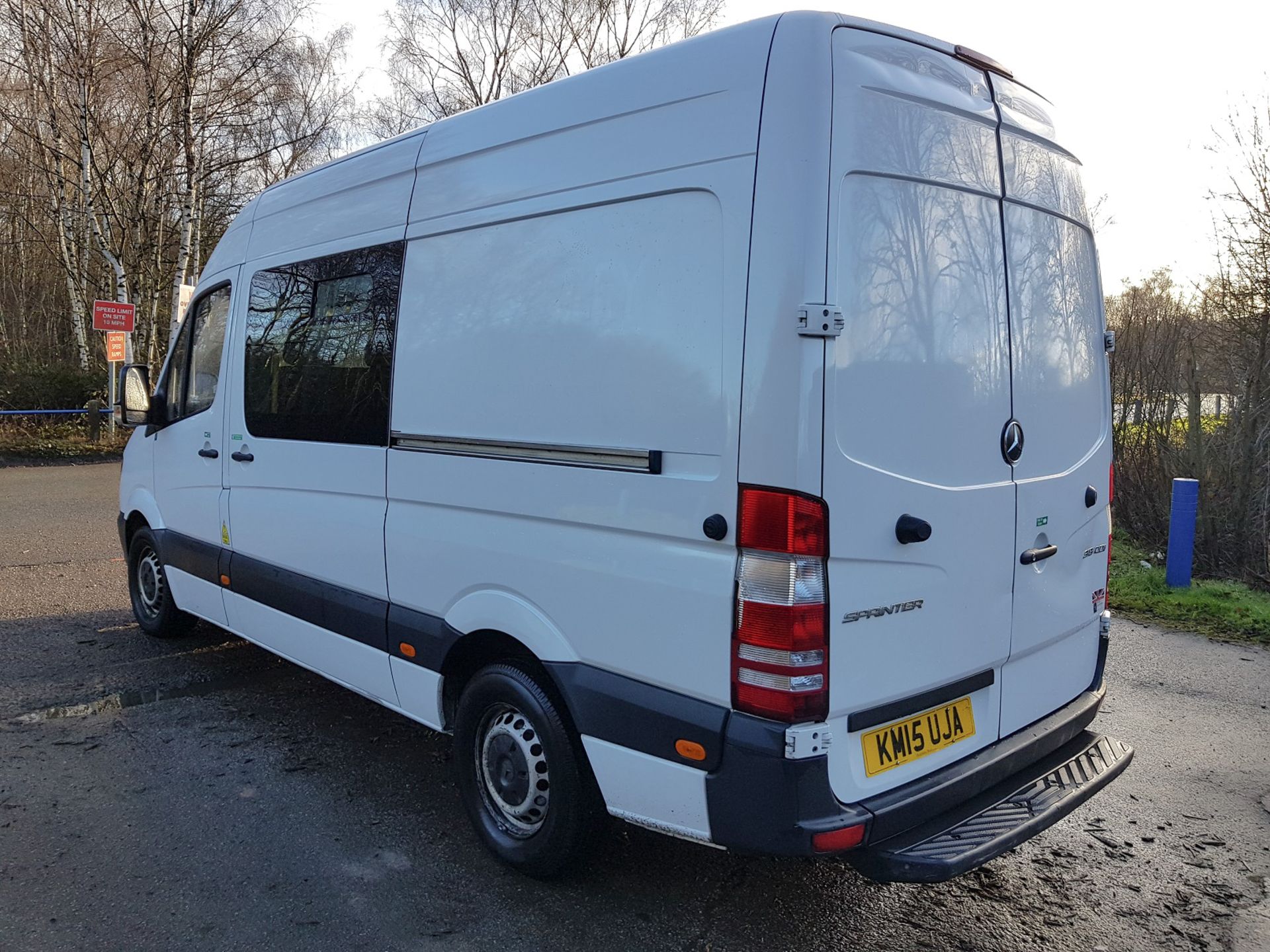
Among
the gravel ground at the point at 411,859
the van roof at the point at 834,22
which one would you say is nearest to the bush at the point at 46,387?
the gravel ground at the point at 411,859

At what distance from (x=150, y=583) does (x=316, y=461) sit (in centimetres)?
257

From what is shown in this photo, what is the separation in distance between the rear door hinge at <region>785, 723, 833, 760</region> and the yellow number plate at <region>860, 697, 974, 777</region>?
0.16 meters

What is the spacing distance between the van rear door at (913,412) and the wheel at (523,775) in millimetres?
913

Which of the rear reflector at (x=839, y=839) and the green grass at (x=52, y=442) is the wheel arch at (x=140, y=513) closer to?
the rear reflector at (x=839, y=839)

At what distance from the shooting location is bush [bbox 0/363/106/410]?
18.1 m

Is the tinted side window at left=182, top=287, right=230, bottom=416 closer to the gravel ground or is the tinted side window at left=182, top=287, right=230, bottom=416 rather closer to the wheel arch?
the wheel arch

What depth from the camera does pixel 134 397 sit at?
5227 millimetres

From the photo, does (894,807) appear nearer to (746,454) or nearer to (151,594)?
(746,454)

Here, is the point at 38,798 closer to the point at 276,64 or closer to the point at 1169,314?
the point at 1169,314

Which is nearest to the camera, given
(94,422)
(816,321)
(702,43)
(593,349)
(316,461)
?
(816,321)

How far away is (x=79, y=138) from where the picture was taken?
1781cm

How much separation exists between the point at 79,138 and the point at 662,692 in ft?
65.4

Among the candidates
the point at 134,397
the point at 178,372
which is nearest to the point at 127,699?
the point at 134,397

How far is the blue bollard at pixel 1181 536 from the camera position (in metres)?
7.22
